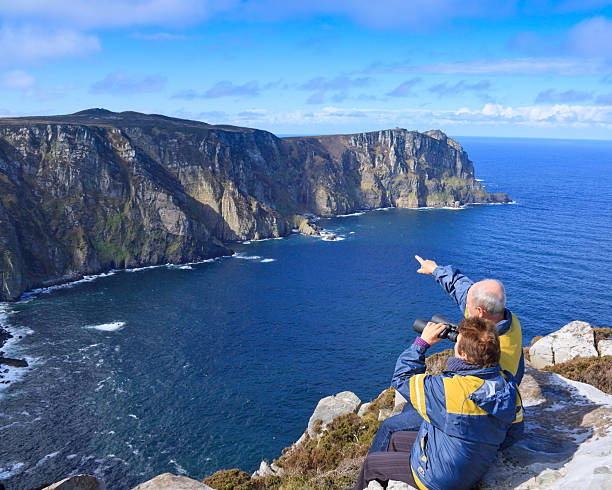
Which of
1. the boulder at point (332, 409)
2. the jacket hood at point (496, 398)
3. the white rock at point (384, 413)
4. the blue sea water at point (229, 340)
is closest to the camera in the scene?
the jacket hood at point (496, 398)

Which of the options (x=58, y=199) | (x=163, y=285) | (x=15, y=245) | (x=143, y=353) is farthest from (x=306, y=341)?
(x=58, y=199)

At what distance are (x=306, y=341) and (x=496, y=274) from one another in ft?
178

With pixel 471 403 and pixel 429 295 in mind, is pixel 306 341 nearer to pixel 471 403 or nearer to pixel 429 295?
pixel 429 295

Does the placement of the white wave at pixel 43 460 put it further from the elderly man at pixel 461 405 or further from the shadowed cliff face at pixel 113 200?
the shadowed cliff face at pixel 113 200

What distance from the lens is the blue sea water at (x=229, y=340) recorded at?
49562 millimetres

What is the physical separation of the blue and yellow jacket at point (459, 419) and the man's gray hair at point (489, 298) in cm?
114

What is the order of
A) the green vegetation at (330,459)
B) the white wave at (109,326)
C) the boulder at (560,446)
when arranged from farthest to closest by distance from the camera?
the white wave at (109,326), the green vegetation at (330,459), the boulder at (560,446)

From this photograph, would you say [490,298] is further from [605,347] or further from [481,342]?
[605,347]

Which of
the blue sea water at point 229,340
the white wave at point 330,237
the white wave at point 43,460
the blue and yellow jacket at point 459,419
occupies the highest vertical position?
the blue and yellow jacket at point 459,419

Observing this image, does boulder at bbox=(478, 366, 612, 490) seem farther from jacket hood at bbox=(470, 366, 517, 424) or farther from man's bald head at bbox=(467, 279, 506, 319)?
man's bald head at bbox=(467, 279, 506, 319)

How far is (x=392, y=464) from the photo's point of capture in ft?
26.6

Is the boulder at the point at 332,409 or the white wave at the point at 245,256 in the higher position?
the boulder at the point at 332,409

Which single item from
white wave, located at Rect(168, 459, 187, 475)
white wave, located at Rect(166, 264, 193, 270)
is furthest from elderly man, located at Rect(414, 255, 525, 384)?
white wave, located at Rect(166, 264, 193, 270)

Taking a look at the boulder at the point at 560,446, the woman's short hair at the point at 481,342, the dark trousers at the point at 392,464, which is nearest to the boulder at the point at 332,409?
the boulder at the point at 560,446
